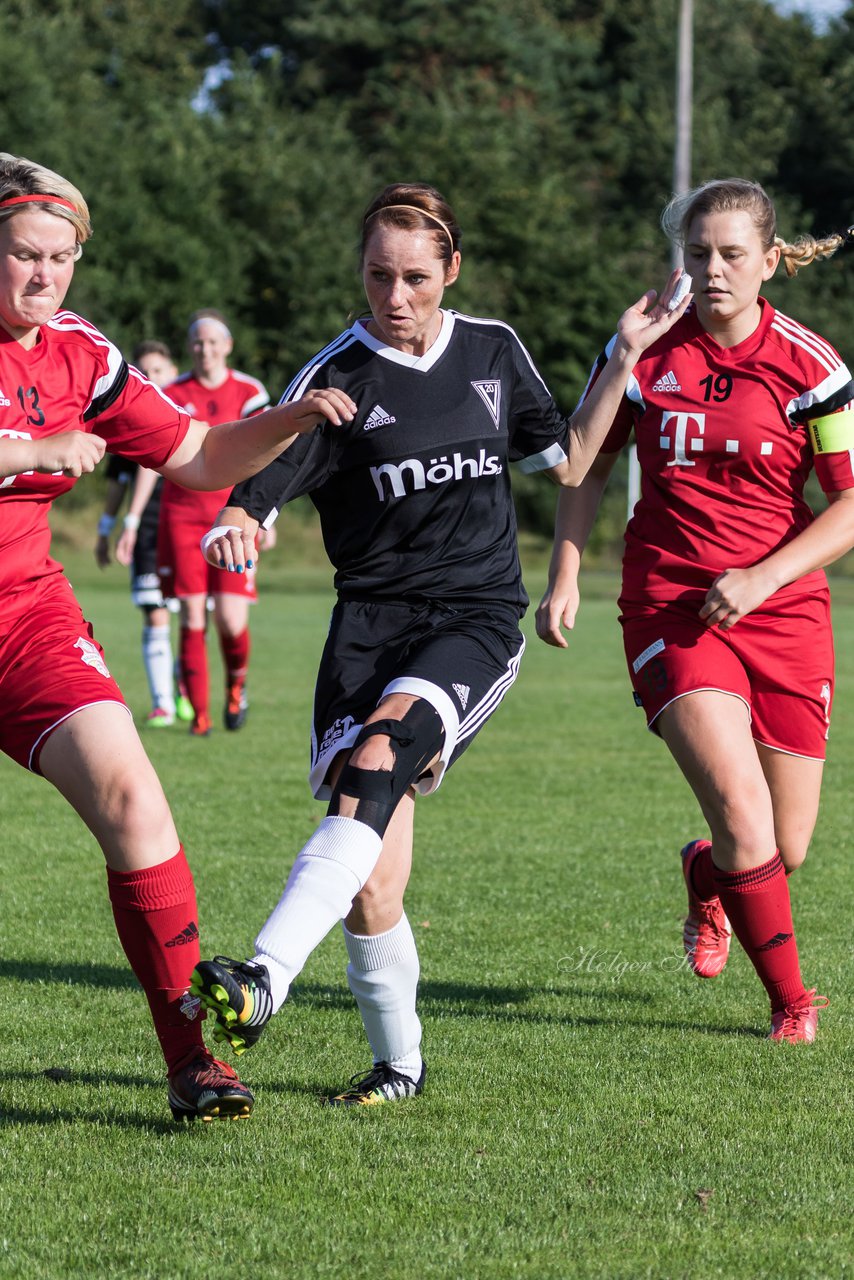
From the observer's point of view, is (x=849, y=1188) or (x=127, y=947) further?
(x=127, y=947)

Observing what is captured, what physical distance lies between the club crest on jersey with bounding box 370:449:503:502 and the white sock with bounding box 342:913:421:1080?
105cm

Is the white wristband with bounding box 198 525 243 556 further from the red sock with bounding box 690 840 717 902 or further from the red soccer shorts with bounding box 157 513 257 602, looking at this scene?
the red soccer shorts with bounding box 157 513 257 602

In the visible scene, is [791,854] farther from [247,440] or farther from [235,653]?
[235,653]

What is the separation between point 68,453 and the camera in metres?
3.51

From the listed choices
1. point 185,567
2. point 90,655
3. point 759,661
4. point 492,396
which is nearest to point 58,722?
point 90,655

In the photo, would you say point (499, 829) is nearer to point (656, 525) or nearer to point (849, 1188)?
point (656, 525)

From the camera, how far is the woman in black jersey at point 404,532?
3.85 meters

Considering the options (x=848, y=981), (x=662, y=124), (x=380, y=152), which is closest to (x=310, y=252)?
(x=380, y=152)

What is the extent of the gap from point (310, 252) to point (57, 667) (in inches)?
1551

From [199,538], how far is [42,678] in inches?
286

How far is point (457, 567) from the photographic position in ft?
13.3

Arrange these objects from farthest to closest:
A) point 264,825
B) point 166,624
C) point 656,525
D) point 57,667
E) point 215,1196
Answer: point 166,624 → point 264,825 → point 656,525 → point 57,667 → point 215,1196

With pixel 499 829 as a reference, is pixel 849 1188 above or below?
above

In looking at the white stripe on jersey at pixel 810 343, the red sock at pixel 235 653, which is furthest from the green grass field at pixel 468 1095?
the red sock at pixel 235 653
